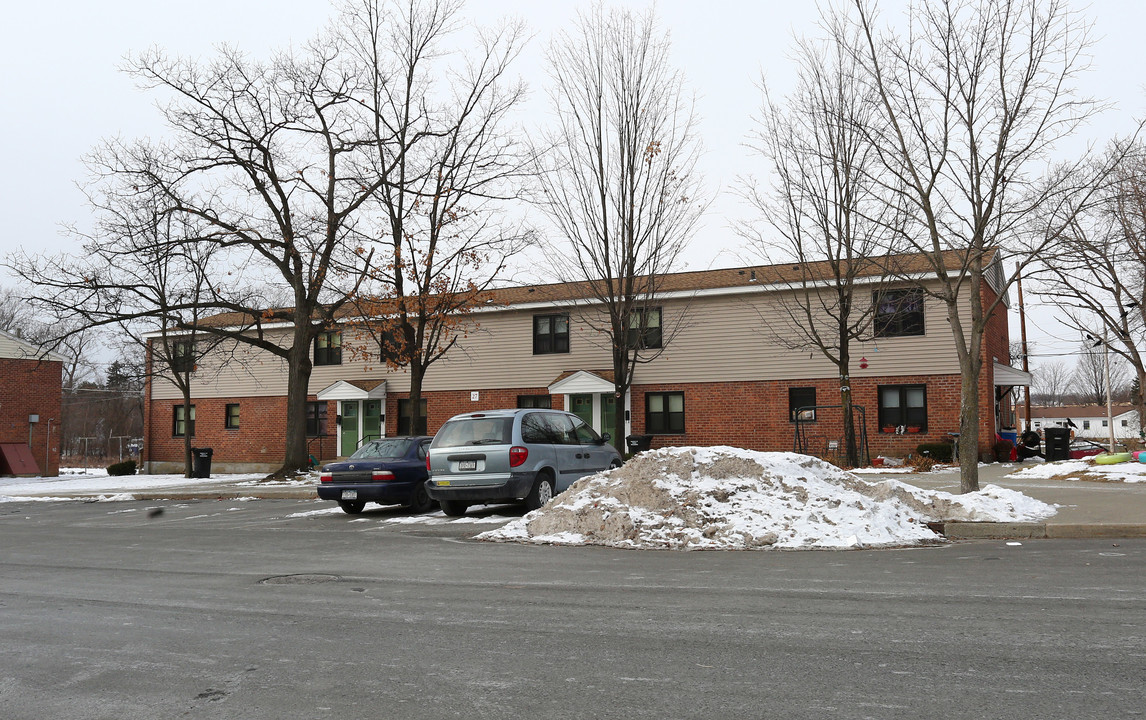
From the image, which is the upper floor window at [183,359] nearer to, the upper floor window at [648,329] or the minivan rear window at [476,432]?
the upper floor window at [648,329]

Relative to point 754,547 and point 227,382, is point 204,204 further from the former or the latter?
point 754,547

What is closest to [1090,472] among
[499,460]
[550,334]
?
[499,460]

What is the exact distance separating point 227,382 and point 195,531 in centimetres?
2573

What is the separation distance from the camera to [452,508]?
15.0 meters

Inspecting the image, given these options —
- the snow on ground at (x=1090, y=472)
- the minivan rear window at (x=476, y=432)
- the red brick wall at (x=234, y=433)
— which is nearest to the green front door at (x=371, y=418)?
the red brick wall at (x=234, y=433)

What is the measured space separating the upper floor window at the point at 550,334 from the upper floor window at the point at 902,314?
1088 cm

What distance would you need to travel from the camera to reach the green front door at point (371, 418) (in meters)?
34.8

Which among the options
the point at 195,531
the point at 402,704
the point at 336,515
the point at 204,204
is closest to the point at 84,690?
the point at 402,704

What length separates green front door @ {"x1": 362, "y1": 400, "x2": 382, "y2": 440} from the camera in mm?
34844

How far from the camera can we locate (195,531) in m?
14.2

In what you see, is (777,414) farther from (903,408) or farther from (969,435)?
(969,435)

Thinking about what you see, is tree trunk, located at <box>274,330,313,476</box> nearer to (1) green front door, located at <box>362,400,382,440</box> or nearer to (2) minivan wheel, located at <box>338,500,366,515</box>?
(1) green front door, located at <box>362,400,382,440</box>

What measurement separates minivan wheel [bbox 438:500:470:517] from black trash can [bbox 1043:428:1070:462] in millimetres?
17779

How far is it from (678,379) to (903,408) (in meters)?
7.28
